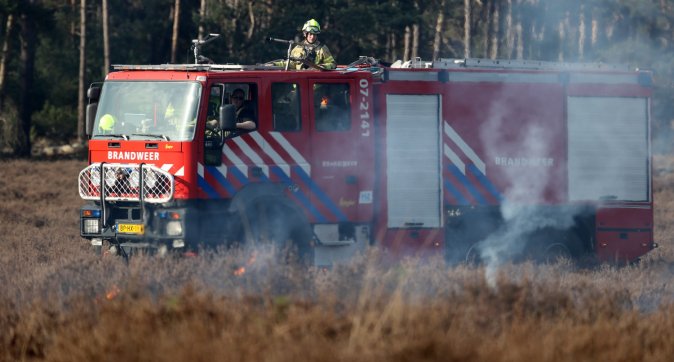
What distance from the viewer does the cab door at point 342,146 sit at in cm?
1360

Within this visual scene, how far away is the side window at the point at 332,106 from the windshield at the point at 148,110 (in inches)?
57.4

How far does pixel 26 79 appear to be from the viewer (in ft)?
142

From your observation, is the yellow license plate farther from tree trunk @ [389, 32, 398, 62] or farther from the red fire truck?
tree trunk @ [389, 32, 398, 62]

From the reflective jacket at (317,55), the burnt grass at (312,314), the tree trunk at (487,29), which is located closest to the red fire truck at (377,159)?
the reflective jacket at (317,55)

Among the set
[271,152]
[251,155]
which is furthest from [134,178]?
[271,152]

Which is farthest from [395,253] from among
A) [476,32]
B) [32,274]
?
[476,32]

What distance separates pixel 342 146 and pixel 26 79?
31932 mm

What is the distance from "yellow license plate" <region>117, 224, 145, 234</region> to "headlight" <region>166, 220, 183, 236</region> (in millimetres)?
336

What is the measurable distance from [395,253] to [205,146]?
2.78 m

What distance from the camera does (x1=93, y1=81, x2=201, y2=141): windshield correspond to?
1309 centimetres

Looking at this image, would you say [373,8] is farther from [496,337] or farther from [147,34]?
[496,337]

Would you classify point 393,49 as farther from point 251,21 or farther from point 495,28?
point 251,21

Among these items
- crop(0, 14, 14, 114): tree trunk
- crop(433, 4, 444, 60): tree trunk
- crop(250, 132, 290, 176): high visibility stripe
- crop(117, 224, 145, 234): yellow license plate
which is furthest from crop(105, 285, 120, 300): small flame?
crop(433, 4, 444, 60): tree trunk

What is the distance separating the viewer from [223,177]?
13.1 meters
